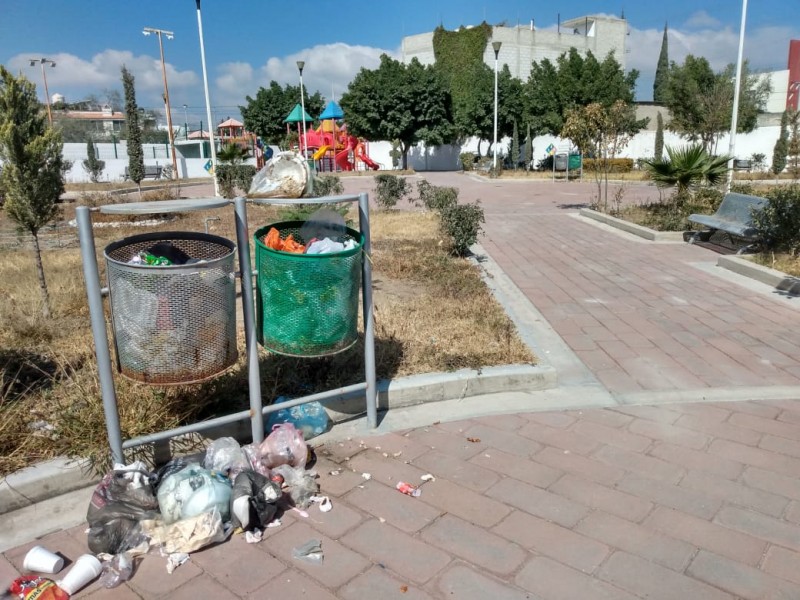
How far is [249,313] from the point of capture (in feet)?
10.3

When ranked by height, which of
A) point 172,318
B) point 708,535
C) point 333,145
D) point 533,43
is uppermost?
point 533,43

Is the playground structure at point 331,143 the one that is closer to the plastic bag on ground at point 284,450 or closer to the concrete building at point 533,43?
the concrete building at point 533,43

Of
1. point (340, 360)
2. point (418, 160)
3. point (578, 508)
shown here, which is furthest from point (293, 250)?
point (418, 160)

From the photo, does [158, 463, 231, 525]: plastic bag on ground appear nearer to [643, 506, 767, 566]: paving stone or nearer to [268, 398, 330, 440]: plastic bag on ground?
[268, 398, 330, 440]: plastic bag on ground

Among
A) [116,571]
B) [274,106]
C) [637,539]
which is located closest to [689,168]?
[637,539]

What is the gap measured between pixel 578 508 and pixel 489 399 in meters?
1.29

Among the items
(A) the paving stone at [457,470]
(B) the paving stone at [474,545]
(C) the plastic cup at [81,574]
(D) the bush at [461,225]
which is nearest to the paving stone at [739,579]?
(B) the paving stone at [474,545]

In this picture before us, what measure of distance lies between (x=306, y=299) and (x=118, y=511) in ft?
4.16

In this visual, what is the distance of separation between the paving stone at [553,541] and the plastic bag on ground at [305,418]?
1279 mm

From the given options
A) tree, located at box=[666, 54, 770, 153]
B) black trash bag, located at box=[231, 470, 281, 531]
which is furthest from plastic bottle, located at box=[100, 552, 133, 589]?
tree, located at box=[666, 54, 770, 153]

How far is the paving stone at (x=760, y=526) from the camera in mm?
2625

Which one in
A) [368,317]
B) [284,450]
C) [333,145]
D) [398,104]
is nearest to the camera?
[284,450]

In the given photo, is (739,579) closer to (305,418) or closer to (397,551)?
(397,551)

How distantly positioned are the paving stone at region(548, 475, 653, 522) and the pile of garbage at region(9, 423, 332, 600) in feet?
3.84
